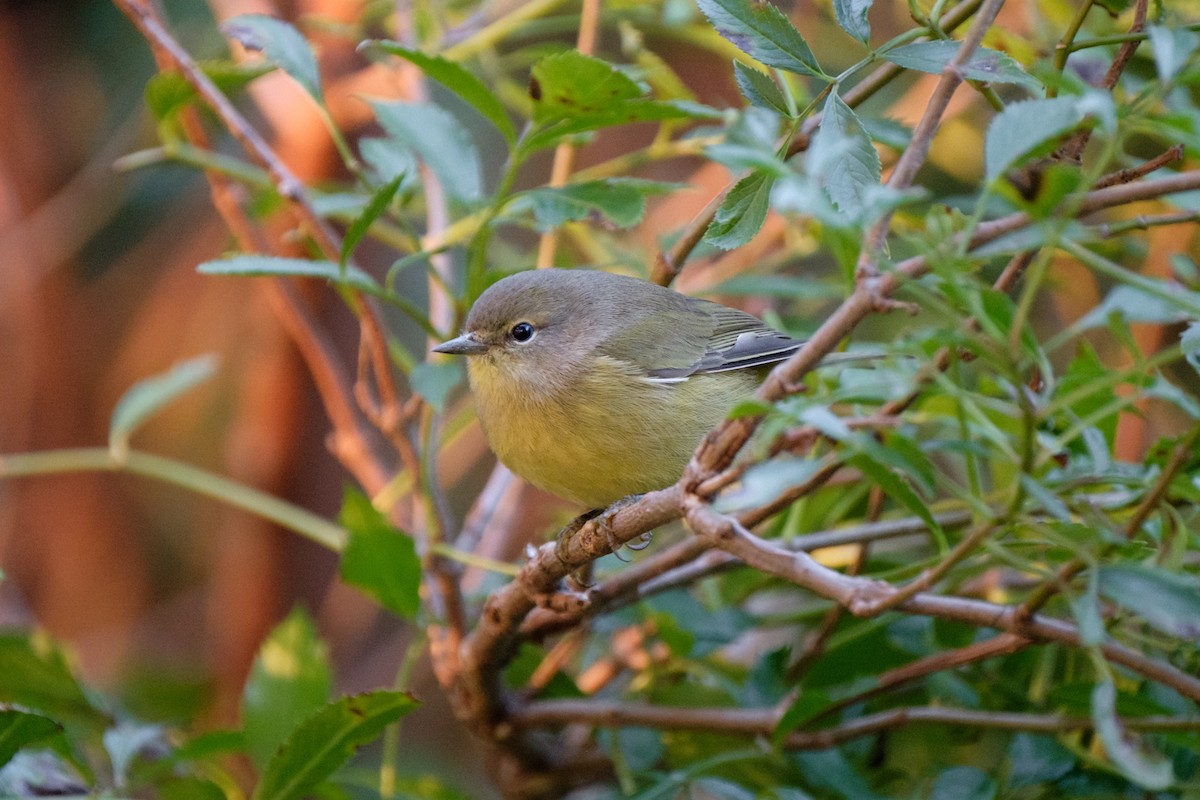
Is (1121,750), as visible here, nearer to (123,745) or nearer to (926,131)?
(926,131)

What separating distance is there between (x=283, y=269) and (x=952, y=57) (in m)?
1.10

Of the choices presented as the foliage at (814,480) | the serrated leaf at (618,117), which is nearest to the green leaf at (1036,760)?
the foliage at (814,480)

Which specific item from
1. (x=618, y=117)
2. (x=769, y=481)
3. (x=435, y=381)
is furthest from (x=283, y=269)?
(x=769, y=481)

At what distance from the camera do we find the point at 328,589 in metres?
4.38

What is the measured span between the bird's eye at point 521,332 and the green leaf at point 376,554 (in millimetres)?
777

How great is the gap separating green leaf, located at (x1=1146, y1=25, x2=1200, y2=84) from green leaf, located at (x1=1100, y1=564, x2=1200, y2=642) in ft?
1.44

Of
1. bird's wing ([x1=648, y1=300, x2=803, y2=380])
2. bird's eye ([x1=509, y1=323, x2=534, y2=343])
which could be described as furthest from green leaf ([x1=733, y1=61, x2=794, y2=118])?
bird's eye ([x1=509, y1=323, x2=534, y2=343])

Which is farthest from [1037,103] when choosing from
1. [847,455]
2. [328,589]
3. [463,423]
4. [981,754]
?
[328,589]

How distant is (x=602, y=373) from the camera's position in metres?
2.43

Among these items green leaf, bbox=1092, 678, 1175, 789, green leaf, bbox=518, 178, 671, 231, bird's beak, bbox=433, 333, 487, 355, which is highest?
green leaf, bbox=518, 178, 671, 231

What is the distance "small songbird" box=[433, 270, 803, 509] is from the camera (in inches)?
89.3

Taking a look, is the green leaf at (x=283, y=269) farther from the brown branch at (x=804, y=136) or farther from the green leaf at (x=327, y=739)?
the green leaf at (x=327, y=739)

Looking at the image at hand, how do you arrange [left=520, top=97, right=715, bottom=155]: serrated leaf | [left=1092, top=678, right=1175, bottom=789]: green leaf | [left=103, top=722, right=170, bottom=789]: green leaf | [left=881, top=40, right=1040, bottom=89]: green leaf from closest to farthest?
[left=1092, top=678, right=1175, bottom=789]: green leaf
[left=881, top=40, right=1040, bottom=89]: green leaf
[left=520, top=97, right=715, bottom=155]: serrated leaf
[left=103, top=722, right=170, bottom=789]: green leaf

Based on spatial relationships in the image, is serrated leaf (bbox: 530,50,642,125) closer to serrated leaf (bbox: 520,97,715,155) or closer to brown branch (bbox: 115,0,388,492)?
serrated leaf (bbox: 520,97,715,155)
